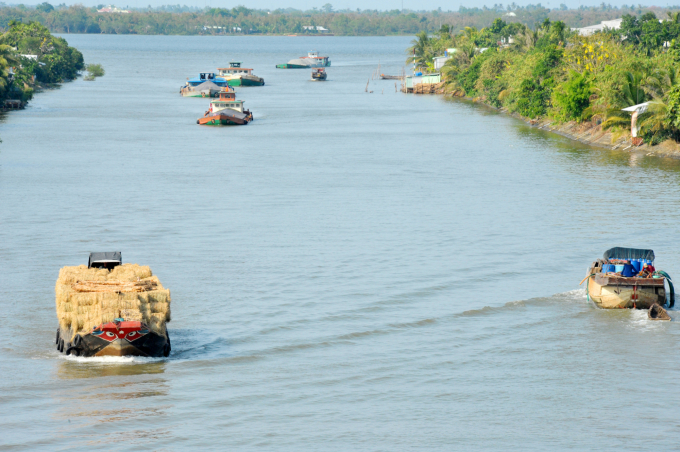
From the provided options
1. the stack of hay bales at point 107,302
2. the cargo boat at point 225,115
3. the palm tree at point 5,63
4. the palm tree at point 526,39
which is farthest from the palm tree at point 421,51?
the stack of hay bales at point 107,302

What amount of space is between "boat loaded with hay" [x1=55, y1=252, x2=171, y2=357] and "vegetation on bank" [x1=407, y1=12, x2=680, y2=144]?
3948cm

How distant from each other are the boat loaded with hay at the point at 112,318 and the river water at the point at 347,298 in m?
0.44

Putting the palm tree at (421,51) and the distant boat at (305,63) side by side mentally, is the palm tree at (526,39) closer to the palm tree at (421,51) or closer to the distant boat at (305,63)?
the palm tree at (421,51)

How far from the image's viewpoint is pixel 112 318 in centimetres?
2081

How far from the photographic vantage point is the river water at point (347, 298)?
18594 millimetres

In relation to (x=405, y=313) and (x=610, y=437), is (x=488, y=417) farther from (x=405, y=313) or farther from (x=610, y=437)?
(x=405, y=313)

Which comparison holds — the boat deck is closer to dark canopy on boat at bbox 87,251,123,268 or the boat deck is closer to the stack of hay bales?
the stack of hay bales

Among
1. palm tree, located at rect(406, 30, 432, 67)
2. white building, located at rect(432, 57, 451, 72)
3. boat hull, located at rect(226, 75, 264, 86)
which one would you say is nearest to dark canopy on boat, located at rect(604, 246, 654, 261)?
white building, located at rect(432, 57, 451, 72)

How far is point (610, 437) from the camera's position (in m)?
17.9

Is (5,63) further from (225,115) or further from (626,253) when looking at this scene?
(626,253)

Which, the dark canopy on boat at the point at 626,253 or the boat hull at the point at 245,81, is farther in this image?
the boat hull at the point at 245,81

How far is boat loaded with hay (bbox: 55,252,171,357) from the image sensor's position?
2073 cm

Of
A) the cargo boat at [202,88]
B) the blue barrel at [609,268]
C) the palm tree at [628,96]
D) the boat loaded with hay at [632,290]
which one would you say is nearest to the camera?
the boat loaded with hay at [632,290]

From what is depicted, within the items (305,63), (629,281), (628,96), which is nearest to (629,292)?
(629,281)
